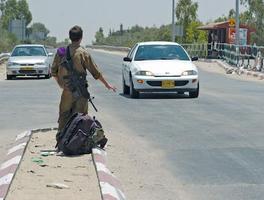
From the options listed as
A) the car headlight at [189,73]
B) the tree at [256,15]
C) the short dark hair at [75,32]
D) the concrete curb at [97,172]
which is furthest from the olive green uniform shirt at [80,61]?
the tree at [256,15]

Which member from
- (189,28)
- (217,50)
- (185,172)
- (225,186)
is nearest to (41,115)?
(185,172)

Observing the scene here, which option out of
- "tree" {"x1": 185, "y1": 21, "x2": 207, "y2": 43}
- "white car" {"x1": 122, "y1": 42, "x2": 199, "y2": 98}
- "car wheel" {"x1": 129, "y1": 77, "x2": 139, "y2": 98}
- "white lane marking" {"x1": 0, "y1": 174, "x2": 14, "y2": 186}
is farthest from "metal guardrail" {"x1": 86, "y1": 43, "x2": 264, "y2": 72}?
"white lane marking" {"x1": 0, "y1": 174, "x2": 14, "y2": 186}

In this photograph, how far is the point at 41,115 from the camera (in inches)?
617

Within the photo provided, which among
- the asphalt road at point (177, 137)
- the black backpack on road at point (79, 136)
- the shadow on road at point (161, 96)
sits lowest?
the shadow on road at point (161, 96)

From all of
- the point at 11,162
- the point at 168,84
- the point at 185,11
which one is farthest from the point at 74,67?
the point at 185,11

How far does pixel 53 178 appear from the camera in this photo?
8.48 m

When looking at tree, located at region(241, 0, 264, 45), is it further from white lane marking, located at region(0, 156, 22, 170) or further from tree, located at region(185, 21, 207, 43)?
white lane marking, located at region(0, 156, 22, 170)

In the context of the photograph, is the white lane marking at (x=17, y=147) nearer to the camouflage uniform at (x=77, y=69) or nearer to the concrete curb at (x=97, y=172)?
the concrete curb at (x=97, y=172)

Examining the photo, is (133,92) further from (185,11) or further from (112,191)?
(185,11)

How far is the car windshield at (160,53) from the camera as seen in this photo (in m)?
20.9

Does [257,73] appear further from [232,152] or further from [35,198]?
[35,198]

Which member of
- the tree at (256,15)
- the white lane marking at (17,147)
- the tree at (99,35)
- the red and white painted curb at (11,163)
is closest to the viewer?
the red and white painted curb at (11,163)

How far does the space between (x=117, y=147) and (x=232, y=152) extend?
1.71m

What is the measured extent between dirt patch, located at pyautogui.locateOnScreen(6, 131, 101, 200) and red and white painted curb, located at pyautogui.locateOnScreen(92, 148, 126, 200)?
8 centimetres
